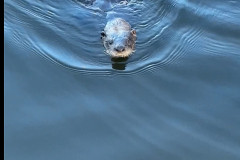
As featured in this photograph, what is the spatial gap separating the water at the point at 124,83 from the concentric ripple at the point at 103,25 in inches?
0.6

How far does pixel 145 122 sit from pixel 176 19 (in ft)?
7.92

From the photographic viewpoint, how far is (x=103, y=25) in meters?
7.04

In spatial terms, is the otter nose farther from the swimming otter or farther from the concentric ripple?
the concentric ripple

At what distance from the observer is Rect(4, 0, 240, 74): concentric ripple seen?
21.0 ft

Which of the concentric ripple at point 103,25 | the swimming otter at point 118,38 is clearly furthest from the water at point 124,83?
the swimming otter at point 118,38

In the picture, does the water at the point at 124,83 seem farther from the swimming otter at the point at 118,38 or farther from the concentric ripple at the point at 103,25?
the swimming otter at the point at 118,38

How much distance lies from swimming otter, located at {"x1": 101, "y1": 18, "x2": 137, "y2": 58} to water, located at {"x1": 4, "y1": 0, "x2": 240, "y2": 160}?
0.12 metres

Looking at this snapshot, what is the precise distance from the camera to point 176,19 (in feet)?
24.0

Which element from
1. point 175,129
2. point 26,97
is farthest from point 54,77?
point 175,129

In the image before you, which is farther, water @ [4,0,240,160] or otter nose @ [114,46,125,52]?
otter nose @ [114,46,125,52]

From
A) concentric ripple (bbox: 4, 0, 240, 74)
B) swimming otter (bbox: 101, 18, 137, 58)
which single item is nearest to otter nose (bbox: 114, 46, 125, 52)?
swimming otter (bbox: 101, 18, 137, 58)

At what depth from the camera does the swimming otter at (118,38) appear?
6.36 meters

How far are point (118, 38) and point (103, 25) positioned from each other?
63 cm

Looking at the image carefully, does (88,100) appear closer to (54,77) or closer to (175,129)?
(54,77)
